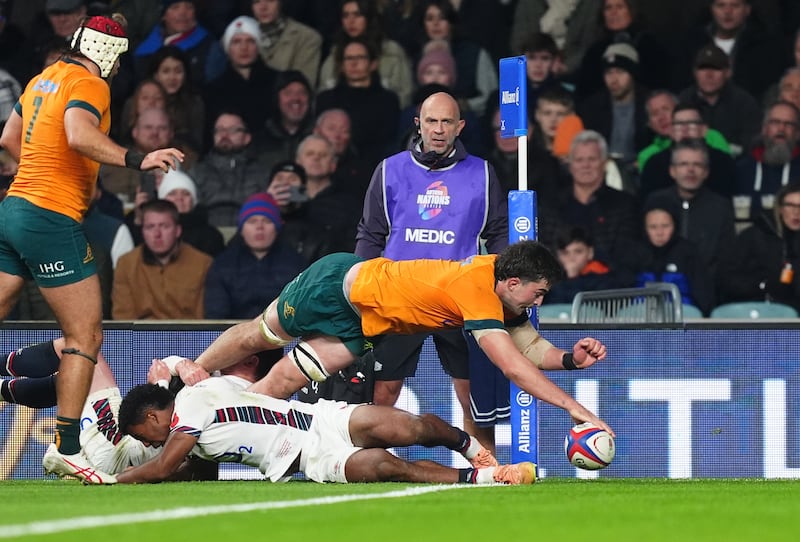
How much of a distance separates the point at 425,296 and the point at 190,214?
18.2ft

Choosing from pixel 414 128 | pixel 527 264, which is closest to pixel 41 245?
pixel 527 264

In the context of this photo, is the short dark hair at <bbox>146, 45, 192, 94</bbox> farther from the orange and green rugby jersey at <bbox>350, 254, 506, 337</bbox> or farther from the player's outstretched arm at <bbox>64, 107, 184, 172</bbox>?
the orange and green rugby jersey at <bbox>350, 254, 506, 337</bbox>

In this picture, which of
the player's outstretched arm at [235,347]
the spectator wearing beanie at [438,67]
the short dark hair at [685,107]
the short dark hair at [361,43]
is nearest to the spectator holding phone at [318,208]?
the short dark hair at [361,43]

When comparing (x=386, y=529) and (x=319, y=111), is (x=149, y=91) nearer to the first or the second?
(x=319, y=111)

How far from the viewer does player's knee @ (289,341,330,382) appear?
28.3 feet

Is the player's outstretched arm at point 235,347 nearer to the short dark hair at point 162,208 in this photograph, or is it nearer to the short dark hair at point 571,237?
the short dark hair at point 162,208

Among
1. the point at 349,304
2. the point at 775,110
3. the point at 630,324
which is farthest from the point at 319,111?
the point at 349,304

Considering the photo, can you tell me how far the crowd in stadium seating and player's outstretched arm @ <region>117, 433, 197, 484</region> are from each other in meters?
4.03

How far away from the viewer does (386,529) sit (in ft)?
17.7

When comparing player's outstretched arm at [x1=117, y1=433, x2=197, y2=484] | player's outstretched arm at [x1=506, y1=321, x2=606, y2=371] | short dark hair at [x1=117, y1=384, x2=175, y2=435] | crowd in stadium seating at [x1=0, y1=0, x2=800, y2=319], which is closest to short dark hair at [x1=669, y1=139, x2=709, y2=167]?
crowd in stadium seating at [x1=0, y1=0, x2=800, y2=319]

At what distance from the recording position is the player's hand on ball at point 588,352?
8.01 m

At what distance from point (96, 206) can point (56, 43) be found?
78.5 inches

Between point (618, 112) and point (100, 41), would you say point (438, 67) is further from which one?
point (100, 41)

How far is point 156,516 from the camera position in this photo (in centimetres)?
570
